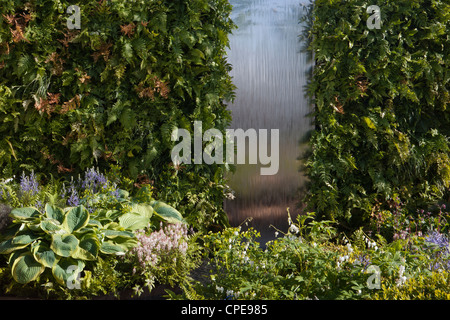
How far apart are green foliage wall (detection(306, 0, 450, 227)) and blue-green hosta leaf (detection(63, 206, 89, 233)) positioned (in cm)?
301

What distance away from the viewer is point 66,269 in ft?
11.5

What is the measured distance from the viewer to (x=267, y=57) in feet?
18.4

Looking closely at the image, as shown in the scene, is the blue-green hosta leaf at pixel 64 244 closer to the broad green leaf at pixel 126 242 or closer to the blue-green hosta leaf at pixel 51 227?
the blue-green hosta leaf at pixel 51 227

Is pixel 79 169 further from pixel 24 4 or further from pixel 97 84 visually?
pixel 24 4

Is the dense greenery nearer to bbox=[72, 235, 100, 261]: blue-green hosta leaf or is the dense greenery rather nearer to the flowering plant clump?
the flowering plant clump

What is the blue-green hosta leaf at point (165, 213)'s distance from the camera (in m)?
4.43

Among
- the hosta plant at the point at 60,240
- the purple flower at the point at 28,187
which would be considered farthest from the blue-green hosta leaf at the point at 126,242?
the purple flower at the point at 28,187

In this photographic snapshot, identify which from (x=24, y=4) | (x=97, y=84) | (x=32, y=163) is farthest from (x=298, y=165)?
(x=24, y=4)

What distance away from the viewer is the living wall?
4.87 metres

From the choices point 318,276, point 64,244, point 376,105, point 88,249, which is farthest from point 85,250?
point 376,105

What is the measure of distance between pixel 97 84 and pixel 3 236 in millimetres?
2017

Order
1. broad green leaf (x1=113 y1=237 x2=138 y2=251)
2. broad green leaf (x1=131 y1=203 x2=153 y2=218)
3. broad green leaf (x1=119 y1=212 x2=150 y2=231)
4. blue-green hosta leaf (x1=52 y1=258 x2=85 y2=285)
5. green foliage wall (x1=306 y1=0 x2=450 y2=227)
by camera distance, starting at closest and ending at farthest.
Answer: blue-green hosta leaf (x1=52 y1=258 x2=85 y2=285) → broad green leaf (x1=113 y1=237 x2=138 y2=251) → broad green leaf (x1=119 y1=212 x2=150 y2=231) → broad green leaf (x1=131 y1=203 x2=153 y2=218) → green foliage wall (x1=306 y1=0 x2=450 y2=227)

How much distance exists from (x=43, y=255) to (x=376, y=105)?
444 cm

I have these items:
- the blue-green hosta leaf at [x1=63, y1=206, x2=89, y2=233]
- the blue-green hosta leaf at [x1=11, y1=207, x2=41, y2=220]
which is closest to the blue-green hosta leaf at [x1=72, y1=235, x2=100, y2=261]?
the blue-green hosta leaf at [x1=63, y1=206, x2=89, y2=233]
